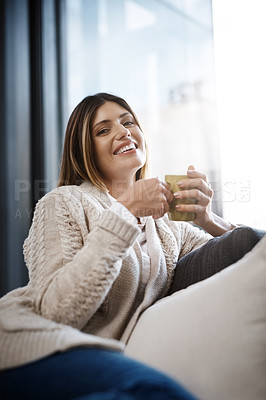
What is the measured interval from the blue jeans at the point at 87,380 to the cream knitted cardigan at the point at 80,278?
0.03 m

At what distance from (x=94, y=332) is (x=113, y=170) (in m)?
0.54

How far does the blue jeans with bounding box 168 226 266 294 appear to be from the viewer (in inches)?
44.7

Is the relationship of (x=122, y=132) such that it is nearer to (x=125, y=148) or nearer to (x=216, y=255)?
(x=125, y=148)

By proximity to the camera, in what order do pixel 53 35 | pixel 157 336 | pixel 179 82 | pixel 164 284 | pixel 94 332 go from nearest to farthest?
1. pixel 157 336
2. pixel 94 332
3. pixel 164 284
4. pixel 179 82
5. pixel 53 35

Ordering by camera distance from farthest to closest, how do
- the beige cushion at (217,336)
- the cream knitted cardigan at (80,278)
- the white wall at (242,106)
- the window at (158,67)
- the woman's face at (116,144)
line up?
1. the window at (158,67)
2. the white wall at (242,106)
3. the woman's face at (116,144)
4. the cream knitted cardigan at (80,278)
5. the beige cushion at (217,336)

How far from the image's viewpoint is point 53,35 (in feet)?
8.87

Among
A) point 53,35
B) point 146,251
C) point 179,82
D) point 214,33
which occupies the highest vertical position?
point 53,35

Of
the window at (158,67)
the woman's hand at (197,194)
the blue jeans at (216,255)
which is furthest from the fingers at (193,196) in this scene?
the window at (158,67)

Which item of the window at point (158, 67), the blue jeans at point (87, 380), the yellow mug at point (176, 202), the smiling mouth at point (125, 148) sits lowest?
the blue jeans at point (87, 380)

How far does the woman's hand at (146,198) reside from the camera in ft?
3.74

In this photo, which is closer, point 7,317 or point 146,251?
point 7,317

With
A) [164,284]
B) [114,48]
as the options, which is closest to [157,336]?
[164,284]

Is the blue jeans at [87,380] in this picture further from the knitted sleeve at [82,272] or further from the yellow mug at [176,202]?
the yellow mug at [176,202]

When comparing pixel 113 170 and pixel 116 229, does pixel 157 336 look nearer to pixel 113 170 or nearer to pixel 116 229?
pixel 116 229
